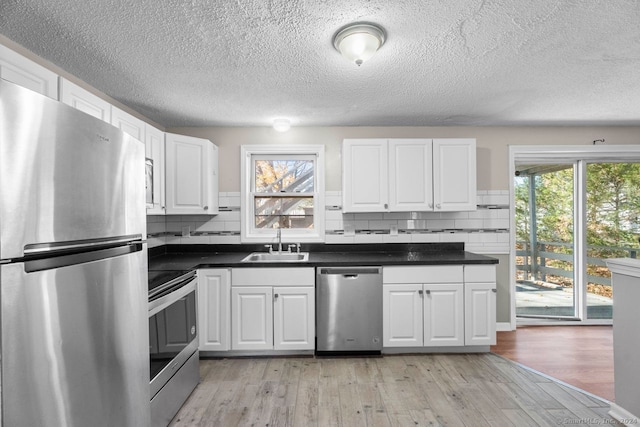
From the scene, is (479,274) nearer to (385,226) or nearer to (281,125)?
(385,226)

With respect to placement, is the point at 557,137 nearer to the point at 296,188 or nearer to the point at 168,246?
the point at 296,188

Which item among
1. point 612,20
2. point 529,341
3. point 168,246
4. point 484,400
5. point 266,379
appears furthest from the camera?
point 168,246

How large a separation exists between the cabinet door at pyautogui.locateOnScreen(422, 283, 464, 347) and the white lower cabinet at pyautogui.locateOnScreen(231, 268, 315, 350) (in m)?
1.03

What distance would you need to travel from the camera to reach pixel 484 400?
222cm

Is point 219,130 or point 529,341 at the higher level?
point 219,130

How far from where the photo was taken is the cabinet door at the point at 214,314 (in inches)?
113

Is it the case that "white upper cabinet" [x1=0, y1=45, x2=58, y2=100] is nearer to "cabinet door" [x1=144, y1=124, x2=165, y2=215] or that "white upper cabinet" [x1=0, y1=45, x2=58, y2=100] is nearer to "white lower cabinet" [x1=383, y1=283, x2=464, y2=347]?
"cabinet door" [x1=144, y1=124, x2=165, y2=215]

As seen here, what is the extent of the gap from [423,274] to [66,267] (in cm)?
261

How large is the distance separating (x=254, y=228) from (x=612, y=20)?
3.15 metres

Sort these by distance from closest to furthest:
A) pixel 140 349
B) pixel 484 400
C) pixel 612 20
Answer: pixel 140 349
pixel 612 20
pixel 484 400

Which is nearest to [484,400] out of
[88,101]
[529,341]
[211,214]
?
[529,341]

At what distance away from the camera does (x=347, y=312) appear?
288 centimetres

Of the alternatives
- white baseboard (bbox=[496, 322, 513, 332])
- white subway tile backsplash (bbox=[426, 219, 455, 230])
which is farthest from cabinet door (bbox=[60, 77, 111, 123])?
white baseboard (bbox=[496, 322, 513, 332])

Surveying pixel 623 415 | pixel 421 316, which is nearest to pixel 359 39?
pixel 421 316
